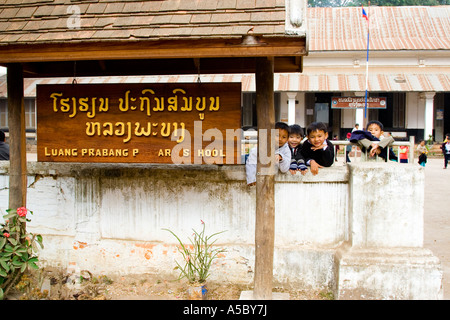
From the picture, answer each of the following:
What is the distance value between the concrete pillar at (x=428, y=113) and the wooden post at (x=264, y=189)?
57.0ft

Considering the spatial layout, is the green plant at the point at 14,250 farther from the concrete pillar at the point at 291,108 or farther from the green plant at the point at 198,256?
the concrete pillar at the point at 291,108

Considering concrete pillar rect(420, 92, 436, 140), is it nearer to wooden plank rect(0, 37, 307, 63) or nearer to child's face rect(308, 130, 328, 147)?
child's face rect(308, 130, 328, 147)

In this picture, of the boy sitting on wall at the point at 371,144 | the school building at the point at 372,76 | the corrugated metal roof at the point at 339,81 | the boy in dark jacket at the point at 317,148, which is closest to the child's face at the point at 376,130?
→ the boy sitting on wall at the point at 371,144

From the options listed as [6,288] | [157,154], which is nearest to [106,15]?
[157,154]

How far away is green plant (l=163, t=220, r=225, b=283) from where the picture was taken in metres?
4.03

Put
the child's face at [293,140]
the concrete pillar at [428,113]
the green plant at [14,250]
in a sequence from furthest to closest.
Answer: the concrete pillar at [428,113]
the child's face at [293,140]
the green plant at [14,250]

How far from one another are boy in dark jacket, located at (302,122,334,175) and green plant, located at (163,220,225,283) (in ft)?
3.92

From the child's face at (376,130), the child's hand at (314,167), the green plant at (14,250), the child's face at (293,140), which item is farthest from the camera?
the child's face at (376,130)

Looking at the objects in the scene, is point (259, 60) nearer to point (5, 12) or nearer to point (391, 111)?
point (5, 12)

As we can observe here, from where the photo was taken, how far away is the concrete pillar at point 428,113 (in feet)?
60.8

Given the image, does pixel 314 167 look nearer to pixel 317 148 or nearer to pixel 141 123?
pixel 317 148

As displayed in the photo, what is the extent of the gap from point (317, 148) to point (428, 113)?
55.7ft

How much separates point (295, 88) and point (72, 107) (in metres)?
15.5

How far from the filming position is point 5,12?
358cm
